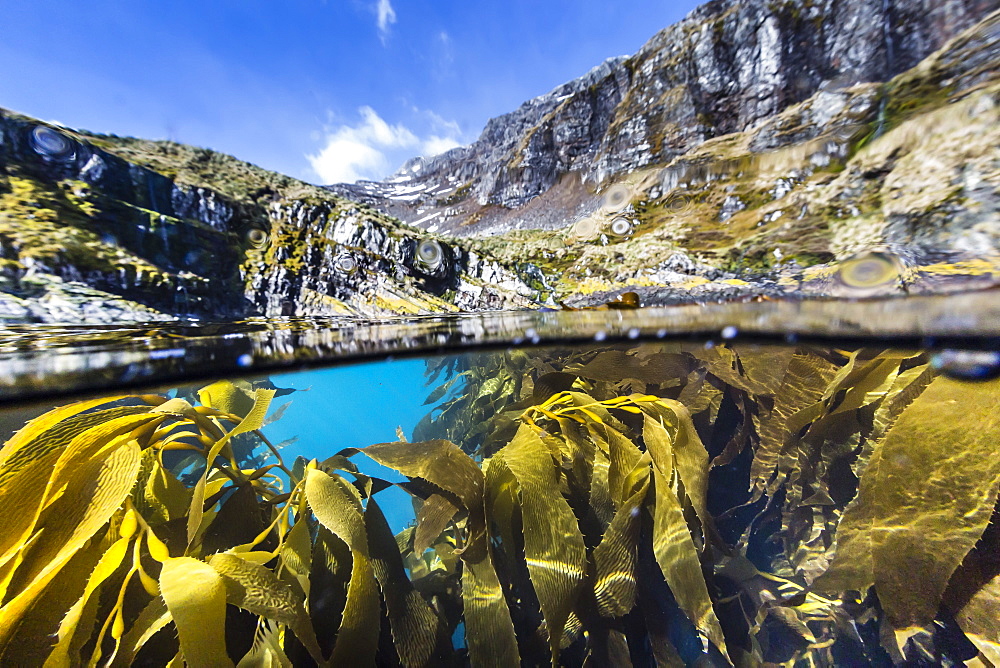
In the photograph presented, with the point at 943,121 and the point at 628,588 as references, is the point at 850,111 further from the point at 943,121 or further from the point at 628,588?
the point at 628,588

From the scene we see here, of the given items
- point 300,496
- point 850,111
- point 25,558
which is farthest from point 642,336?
point 850,111

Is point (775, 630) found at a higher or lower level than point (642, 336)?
lower

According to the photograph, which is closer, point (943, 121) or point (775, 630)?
point (775, 630)

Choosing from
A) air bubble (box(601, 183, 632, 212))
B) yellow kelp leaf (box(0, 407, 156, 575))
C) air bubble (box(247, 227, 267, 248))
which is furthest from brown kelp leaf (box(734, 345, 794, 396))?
air bubble (box(247, 227, 267, 248))

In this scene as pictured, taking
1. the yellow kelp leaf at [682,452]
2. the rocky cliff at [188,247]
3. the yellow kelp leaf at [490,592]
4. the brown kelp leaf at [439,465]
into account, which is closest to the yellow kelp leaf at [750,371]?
the yellow kelp leaf at [682,452]

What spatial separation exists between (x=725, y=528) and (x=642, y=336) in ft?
4.42

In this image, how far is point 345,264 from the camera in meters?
5.15

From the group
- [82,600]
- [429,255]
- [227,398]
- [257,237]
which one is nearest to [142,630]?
[82,600]

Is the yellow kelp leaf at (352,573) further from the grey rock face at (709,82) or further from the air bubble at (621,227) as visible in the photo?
the grey rock face at (709,82)

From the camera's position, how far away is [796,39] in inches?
271

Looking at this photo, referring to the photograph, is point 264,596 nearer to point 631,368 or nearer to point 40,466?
point 40,466

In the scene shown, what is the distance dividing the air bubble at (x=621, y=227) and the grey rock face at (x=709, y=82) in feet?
6.30

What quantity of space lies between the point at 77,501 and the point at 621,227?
22.5 feet

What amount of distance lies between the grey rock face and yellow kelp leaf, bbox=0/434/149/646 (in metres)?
8.13
